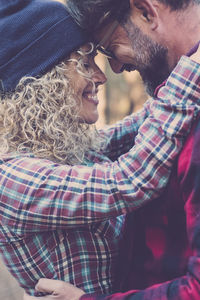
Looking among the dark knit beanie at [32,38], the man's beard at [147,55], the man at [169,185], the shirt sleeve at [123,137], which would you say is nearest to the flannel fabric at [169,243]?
the man at [169,185]

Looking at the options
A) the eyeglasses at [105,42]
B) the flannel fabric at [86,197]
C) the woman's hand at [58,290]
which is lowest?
the woman's hand at [58,290]

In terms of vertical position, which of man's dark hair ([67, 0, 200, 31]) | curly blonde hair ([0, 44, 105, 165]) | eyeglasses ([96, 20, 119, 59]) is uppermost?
man's dark hair ([67, 0, 200, 31])

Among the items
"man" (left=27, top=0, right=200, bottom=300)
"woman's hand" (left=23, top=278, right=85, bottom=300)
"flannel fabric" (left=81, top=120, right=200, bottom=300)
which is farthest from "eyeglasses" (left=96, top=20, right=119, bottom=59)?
"woman's hand" (left=23, top=278, right=85, bottom=300)

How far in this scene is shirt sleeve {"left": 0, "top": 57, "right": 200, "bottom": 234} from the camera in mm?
1168

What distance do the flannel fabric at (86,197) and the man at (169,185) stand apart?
58 mm

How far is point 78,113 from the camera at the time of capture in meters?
1.67

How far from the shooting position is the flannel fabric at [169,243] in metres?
1.08

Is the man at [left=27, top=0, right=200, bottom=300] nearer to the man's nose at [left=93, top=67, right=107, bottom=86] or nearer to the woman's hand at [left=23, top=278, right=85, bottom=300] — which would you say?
the woman's hand at [left=23, top=278, right=85, bottom=300]

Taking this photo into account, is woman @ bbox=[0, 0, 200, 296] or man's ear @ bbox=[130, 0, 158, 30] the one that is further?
man's ear @ bbox=[130, 0, 158, 30]

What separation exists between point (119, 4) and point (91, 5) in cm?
11

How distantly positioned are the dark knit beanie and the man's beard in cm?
22

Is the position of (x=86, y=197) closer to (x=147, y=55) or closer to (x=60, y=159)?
(x=60, y=159)

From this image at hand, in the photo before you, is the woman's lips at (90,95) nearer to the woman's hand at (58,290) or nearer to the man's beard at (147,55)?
the man's beard at (147,55)

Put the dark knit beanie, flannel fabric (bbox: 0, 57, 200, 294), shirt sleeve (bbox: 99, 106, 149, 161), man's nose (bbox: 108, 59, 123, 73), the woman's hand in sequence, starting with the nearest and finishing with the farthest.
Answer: flannel fabric (bbox: 0, 57, 200, 294), the woman's hand, the dark knit beanie, man's nose (bbox: 108, 59, 123, 73), shirt sleeve (bbox: 99, 106, 149, 161)
